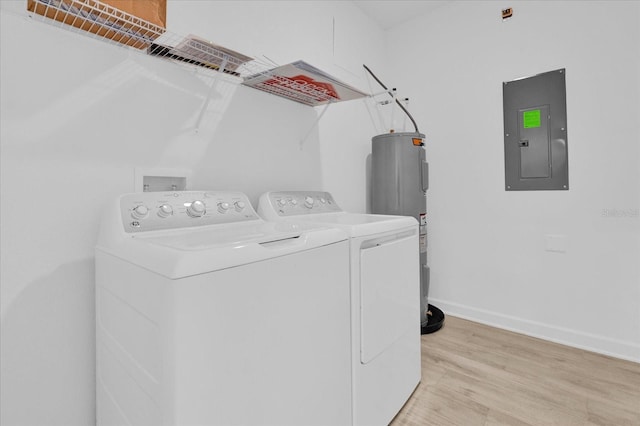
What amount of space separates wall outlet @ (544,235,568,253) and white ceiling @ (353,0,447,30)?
6.79 feet

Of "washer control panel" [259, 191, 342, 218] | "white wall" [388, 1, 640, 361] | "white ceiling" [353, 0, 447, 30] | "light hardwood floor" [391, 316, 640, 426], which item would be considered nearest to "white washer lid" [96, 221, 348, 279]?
"washer control panel" [259, 191, 342, 218]

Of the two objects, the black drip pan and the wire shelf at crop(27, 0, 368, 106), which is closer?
the wire shelf at crop(27, 0, 368, 106)

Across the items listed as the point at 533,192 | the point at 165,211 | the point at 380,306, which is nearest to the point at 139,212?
the point at 165,211

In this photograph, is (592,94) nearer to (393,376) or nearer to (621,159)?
(621,159)

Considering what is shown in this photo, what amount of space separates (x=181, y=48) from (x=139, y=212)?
2.17 feet

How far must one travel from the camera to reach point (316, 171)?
7.02ft

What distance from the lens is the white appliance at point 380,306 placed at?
3.95 feet

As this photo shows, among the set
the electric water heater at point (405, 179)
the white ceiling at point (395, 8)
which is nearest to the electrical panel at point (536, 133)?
the electric water heater at point (405, 179)

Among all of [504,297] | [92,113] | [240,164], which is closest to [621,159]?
[504,297]

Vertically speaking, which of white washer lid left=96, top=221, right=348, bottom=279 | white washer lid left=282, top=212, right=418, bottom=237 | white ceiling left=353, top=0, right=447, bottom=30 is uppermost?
white ceiling left=353, top=0, right=447, bottom=30

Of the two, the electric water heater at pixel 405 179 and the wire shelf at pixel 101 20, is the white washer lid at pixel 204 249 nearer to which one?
the wire shelf at pixel 101 20

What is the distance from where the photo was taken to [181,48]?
1.22m

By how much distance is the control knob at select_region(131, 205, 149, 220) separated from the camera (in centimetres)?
105

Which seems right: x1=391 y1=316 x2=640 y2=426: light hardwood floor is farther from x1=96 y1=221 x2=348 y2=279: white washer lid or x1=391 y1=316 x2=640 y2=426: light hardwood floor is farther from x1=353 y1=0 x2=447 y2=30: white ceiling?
x1=353 y1=0 x2=447 y2=30: white ceiling
